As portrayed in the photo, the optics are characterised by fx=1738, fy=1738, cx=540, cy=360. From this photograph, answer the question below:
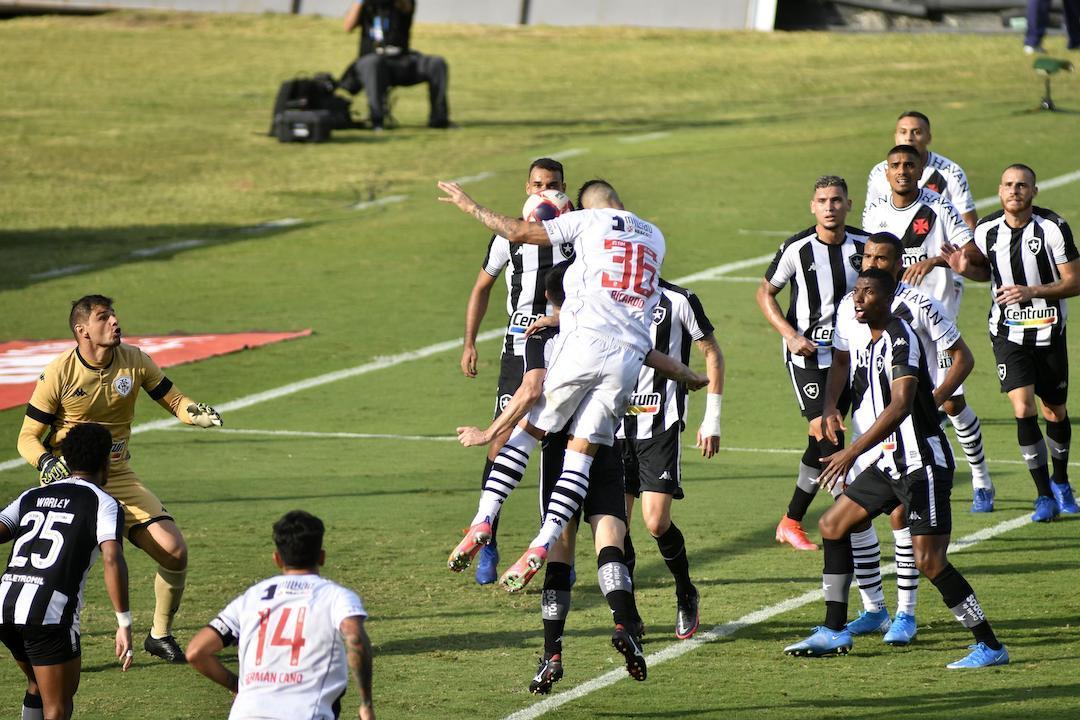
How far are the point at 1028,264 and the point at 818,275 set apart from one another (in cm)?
211

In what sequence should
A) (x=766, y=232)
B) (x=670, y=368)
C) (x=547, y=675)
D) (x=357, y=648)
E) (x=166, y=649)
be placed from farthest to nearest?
(x=766, y=232), (x=166, y=649), (x=670, y=368), (x=547, y=675), (x=357, y=648)

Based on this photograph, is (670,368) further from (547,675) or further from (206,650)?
(206,650)

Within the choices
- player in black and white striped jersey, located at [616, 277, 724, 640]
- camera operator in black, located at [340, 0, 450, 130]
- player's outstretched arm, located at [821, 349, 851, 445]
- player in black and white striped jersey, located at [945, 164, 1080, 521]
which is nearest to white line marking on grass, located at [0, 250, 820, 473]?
player in black and white striped jersey, located at [616, 277, 724, 640]

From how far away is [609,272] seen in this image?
9.51m

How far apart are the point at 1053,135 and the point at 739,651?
23.5 meters

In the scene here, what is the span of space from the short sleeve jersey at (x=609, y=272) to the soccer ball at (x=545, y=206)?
1.34 ft

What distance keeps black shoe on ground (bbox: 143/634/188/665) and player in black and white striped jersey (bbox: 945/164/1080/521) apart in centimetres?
646

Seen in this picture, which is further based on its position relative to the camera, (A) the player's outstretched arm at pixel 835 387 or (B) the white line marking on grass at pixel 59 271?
(B) the white line marking on grass at pixel 59 271

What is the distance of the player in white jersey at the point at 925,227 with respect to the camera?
13045 millimetres

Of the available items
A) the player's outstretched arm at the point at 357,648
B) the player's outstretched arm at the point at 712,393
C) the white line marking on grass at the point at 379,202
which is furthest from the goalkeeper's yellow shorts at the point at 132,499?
the white line marking on grass at the point at 379,202

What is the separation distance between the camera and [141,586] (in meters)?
11.8

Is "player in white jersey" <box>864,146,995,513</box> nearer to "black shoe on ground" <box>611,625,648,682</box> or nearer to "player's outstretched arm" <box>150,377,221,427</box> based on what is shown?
"black shoe on ground" <box>611,625,648,682</box>

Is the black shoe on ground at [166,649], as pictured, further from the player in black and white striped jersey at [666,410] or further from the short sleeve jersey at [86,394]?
the player in black and white striped jersey at [666,410]

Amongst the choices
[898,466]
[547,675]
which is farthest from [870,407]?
[547,675]
